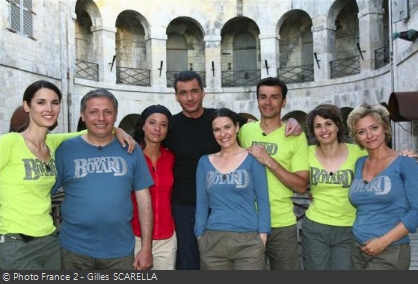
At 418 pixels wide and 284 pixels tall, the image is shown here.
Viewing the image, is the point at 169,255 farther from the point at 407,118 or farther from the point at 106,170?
the point at 407,118

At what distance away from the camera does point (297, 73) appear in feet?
68.9

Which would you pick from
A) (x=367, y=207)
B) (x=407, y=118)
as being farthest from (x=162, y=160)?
(x=407, y=118)

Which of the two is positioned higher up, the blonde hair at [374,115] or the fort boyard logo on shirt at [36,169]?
the blonde hair at [374,115]

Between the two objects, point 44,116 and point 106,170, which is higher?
point 44,116

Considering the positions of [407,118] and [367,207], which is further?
[407,118]

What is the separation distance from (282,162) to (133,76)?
1732cm

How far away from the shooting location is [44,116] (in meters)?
3.50

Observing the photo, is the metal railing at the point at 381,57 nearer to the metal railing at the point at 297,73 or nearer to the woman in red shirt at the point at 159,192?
the metal railing at the point at 297,73

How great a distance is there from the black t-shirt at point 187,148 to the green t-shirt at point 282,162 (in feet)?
1.53

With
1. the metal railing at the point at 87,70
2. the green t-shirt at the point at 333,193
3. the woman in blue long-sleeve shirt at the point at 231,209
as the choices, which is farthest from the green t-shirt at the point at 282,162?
the metal railing at the point at 87,70

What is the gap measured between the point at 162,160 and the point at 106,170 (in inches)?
31.3

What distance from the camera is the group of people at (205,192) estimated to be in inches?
133

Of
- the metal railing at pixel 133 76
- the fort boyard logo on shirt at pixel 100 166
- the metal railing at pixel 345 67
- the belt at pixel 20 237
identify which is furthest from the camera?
the metal railing at pixel 133 76

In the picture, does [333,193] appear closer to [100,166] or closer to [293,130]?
[293,130]
